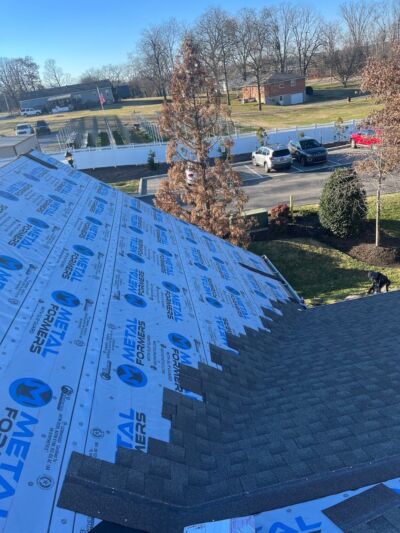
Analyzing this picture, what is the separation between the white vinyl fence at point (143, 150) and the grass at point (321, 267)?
1760 cm

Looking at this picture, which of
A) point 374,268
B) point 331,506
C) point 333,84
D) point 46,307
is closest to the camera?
point 331,506

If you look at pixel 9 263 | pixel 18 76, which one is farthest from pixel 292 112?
pixel 18 76

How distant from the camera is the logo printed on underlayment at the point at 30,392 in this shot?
352 cm

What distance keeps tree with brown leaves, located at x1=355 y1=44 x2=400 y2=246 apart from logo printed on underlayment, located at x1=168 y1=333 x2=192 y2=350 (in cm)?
1220

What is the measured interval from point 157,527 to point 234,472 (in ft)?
2.92

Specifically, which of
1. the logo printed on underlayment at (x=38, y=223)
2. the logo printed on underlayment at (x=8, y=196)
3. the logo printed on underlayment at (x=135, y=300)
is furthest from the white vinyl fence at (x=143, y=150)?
the logo printed on underlayment at (x=135, y=300)

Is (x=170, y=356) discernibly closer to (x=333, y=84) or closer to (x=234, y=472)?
(x=234, y=472)

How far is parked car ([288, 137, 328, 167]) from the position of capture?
27547 mm

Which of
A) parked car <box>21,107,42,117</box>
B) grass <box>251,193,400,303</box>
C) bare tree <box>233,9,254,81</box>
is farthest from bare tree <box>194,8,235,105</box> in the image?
grass <box>251,193,400,303</box>

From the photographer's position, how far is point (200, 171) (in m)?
14.5

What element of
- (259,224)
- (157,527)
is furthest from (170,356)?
(259,224)

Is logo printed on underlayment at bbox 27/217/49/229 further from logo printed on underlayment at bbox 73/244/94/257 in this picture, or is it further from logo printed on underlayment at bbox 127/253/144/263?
logo printed on underlayment at bbox 127/253/144/263

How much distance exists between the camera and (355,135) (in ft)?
99.2

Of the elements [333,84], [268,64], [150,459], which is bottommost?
[150,459]
